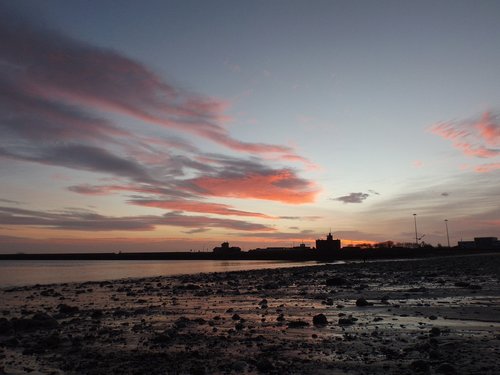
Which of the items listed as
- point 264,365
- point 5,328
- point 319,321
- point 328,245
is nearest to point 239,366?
point 264,365

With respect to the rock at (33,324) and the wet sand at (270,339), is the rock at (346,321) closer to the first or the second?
the wet sand at (270,339)

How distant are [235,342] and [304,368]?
13.1 ft

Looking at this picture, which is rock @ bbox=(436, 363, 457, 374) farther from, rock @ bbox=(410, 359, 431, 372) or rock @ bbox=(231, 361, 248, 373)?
rock @ bbox=(231, 361, 248, 373)

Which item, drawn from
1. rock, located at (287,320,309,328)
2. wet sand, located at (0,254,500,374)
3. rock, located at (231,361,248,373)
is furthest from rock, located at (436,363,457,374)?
rock, located at (287,320,309,328)

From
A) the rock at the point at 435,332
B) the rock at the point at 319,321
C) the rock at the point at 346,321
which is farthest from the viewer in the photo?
the rock at the point at 319,321

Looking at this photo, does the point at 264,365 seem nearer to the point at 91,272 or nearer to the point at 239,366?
the point at 239,366

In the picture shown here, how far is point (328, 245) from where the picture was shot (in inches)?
7500

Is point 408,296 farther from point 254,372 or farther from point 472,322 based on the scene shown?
point 254,372

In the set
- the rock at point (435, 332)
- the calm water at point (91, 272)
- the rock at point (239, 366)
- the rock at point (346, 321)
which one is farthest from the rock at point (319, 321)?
the calm water at point (91, 272)

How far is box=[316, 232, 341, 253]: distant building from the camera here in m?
188

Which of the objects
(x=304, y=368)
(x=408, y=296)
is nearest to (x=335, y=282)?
(x=408, y=296)

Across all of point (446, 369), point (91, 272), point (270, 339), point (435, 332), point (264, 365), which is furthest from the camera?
point (91, 272)

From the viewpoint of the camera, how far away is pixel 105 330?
16.6m

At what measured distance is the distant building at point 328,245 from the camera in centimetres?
18838
